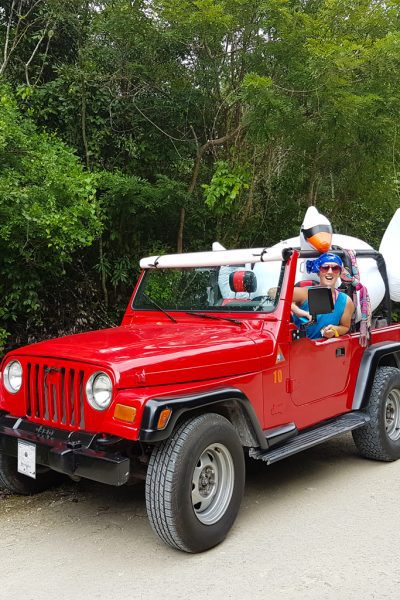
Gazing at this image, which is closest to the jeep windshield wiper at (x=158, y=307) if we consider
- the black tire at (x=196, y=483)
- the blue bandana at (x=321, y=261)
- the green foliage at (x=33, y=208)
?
the black tire at (x=196, y=483)

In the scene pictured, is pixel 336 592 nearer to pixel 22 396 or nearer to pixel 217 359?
pixel 217 359

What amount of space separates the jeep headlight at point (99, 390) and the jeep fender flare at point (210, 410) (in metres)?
0.28

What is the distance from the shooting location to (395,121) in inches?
319

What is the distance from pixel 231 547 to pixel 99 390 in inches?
51.1

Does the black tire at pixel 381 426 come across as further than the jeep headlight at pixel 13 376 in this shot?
Yes

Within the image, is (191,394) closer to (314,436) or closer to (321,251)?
(314,436)

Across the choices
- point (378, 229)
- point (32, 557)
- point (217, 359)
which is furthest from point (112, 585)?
point (378, 229)

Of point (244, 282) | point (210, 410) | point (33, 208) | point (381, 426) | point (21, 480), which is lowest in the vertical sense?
point (21, 480)

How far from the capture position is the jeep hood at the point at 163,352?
3496 millimetres

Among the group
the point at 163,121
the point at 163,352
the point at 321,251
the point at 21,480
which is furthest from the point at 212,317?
the point at 163,121

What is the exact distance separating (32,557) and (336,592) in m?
1.81

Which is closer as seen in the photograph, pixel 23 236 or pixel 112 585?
pixel 112 585

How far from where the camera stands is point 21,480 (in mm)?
4391

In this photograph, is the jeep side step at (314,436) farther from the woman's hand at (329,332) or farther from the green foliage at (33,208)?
the green foliage at (33,208)
